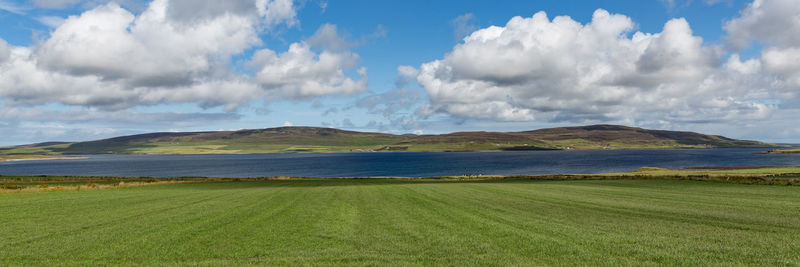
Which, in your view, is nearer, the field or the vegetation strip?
the field

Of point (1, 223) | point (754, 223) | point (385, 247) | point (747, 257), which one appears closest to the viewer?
point (747, 257)

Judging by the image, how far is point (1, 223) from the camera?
18.2 meters

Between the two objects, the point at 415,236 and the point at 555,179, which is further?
the point at 555,179

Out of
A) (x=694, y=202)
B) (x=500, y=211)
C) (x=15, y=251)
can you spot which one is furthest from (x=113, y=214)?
(x=694, y=202)

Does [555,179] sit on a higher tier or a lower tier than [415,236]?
lower

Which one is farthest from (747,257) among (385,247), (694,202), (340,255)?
(694,202)

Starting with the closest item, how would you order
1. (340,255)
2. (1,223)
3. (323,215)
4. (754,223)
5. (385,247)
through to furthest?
(340,255)
(385,247)
(754,223)
(1,223)
(323,215)

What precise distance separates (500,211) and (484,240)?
27.6 ft

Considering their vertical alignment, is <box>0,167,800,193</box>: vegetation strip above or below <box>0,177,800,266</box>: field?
below

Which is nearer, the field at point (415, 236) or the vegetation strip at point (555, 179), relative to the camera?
the field at point (415, 236)

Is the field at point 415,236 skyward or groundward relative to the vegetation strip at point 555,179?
skyward

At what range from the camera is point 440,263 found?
11023 mm

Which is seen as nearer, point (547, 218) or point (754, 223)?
point (754, 223)

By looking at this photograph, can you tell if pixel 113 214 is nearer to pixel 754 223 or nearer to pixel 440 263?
pixel 440 263
